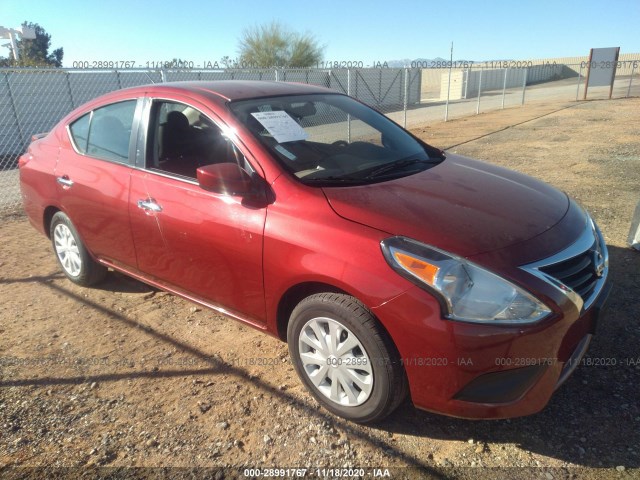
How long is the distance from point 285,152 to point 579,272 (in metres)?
1.71

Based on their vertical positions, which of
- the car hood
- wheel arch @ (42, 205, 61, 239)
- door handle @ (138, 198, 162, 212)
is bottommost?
wheel arch @ (42, 205, 61, 239)

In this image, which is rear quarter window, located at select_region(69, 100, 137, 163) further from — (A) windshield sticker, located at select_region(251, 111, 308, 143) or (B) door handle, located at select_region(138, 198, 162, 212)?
(A) windshield sticker, located at select_region(251, 111, 308, 143)

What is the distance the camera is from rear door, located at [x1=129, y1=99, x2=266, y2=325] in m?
2.73

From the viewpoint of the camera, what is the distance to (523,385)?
7.05 ft

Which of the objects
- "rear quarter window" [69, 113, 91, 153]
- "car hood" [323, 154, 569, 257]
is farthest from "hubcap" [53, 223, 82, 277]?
"car hood" [323, 154, 569, 257]

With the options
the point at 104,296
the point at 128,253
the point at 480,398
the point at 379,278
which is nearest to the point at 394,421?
the point at 480,398

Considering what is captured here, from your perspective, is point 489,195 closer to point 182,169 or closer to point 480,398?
point 480,398

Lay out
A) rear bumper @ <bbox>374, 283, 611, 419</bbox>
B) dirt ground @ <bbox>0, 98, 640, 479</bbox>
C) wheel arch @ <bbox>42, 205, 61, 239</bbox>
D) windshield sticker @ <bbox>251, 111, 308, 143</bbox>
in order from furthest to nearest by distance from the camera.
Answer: wheel arch @ <bbox>42, 205, 61, 239</bbox>, windshield sticker @ <bbox>251, 111, 308, 143</bbox>, dirt ground @ <bbox>0, 98, 640, 479</bbox>, rear bumper @ <bbox>374, 283, 611, 419</bbox>

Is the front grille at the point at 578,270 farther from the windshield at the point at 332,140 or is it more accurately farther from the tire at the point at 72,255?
the tire at the point at 72,255

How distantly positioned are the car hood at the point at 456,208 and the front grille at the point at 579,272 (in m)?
0.20

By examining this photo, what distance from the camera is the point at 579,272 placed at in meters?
2.34

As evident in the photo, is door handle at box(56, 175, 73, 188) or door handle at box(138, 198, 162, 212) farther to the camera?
door handle at box(56, 175, 73, 188)

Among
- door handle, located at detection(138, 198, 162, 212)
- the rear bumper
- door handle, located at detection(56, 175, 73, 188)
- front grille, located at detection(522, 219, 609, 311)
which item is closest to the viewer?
the rear bumper

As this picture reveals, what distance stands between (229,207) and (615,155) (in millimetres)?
9094
